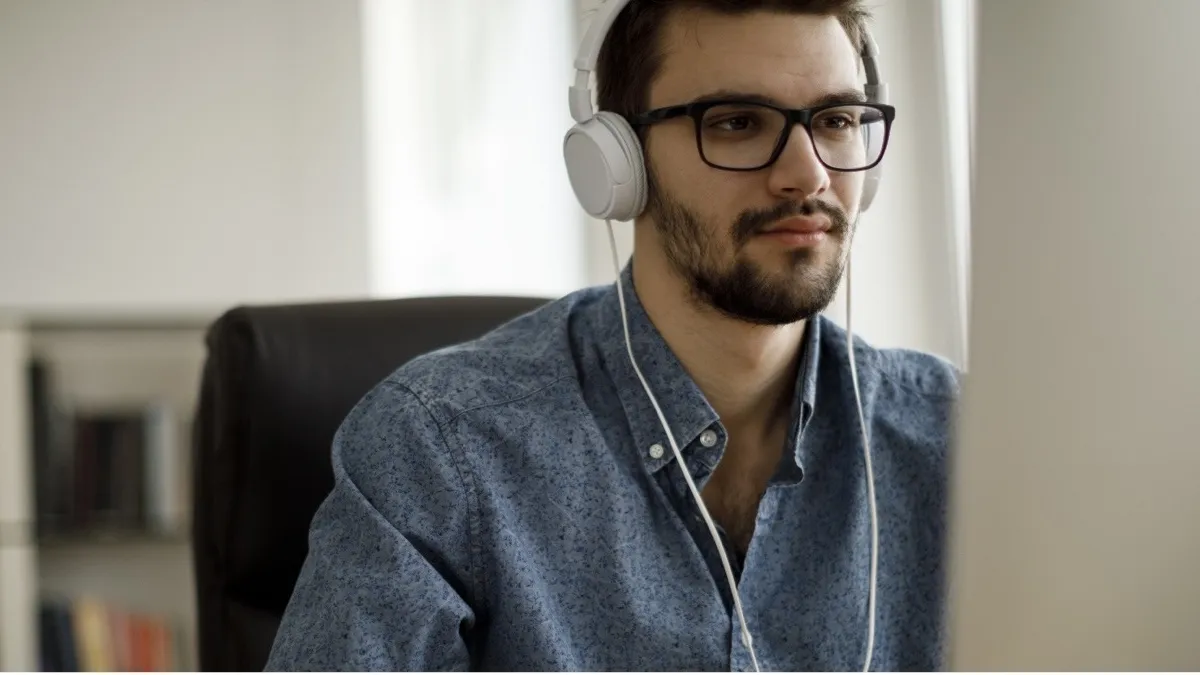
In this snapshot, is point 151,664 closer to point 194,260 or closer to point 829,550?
point 194,260

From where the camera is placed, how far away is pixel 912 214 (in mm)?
1943

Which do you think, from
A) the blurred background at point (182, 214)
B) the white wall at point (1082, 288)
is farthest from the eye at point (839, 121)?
the blurred background at point (182, 214)

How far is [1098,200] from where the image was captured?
266mm

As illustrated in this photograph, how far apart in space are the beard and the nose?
0.4 inches

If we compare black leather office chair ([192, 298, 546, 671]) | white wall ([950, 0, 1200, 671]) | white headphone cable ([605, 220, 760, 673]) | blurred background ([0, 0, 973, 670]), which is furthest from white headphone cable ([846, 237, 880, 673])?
blurred background ([0, 0, 973, 670])

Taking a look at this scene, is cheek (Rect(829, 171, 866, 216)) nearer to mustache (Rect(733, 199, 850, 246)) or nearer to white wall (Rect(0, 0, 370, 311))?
mustache (Rect(733, 199, 850, 246))

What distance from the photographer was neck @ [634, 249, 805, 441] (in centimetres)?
123

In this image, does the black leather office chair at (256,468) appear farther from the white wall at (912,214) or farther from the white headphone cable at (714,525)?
the white wall at (912,214)

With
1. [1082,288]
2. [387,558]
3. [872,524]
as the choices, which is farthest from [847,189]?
[1082,288]

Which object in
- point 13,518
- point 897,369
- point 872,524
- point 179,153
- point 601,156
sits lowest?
point 13,518

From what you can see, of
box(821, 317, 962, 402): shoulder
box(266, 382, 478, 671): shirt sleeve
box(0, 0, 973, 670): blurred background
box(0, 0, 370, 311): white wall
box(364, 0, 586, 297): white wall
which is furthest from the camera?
box(364, 0, 586, 297): white wall

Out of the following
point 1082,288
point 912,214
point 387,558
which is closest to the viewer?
point 1082,288

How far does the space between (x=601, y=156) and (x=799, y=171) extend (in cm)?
18

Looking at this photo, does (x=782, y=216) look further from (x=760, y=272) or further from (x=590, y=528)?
(x=590, y=528)
